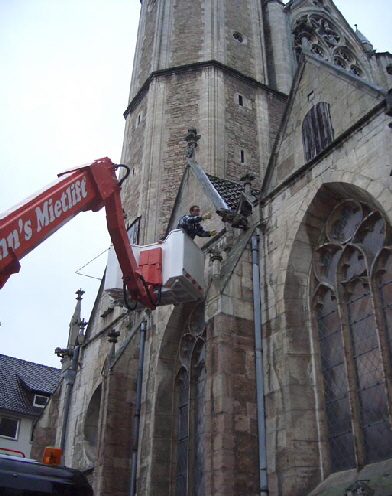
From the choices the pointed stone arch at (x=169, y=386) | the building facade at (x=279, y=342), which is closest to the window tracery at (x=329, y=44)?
the building facade at (x=279, y=342)

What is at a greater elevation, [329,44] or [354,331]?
[329,44]

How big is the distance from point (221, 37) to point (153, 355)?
43.1 ft

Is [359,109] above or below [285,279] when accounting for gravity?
above

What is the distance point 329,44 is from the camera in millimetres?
25578

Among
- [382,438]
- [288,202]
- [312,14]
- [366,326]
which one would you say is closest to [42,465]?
[382,438]

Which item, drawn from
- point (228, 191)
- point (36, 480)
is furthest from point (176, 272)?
point (36, 480)

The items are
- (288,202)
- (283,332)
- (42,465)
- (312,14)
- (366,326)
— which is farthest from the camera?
(312,14)

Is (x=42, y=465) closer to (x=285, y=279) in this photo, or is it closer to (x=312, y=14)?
(x=285, y=279)

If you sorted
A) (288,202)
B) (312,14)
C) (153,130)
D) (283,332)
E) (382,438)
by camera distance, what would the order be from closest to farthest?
(382,438), (283,332), (288,202), (153,130), (312,14)

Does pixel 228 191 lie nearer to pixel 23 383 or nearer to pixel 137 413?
pixel 137 413

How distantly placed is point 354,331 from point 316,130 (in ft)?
12.5

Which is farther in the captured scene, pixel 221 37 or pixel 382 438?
pixel 221 37

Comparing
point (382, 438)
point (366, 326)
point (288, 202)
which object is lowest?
point (382, 438)

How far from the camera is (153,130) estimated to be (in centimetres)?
2020
